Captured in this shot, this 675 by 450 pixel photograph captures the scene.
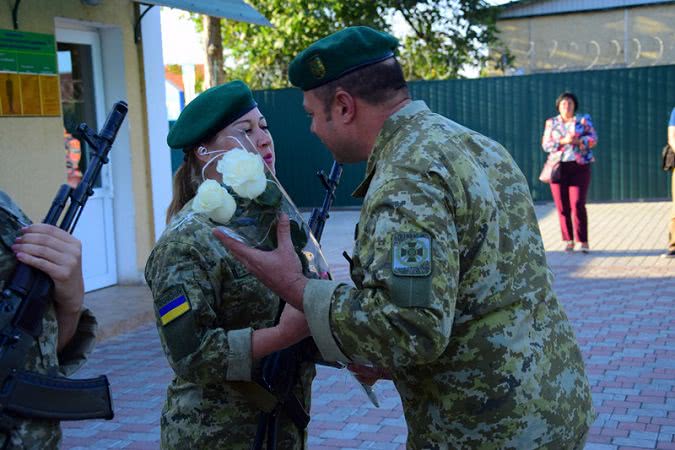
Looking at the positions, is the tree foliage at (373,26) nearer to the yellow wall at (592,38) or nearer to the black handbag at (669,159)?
the yellow wall at (592,38)

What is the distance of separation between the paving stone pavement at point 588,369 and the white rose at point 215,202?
113 inches

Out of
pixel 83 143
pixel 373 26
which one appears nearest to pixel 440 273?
pixel 83 143

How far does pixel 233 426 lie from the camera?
2.43 metres

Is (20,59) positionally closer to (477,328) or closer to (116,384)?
(116,384)

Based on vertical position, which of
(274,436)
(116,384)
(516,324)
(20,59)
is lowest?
(116,384)

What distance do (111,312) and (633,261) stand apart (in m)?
5.95

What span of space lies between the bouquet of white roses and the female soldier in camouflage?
0.15 meters

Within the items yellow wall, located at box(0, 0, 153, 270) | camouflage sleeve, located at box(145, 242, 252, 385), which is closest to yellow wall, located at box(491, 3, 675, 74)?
yellow wall, located at box(0, 0, 153, 270)

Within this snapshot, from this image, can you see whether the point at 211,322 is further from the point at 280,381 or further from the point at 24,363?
the point at 24,363

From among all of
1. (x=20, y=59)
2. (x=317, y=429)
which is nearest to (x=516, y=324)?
(x=317, y=429)

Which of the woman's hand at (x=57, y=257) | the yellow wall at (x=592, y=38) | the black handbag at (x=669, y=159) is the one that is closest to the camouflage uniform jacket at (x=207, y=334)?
the woman's hand at (x=57, y=257)

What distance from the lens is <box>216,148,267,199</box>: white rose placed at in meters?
2.19

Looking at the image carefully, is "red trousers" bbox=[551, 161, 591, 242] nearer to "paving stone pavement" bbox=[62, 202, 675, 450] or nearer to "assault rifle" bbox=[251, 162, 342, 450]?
"paving stone pavement" bbox=[62, 202, 675, 450]

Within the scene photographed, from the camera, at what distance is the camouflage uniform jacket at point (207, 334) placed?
228cm
